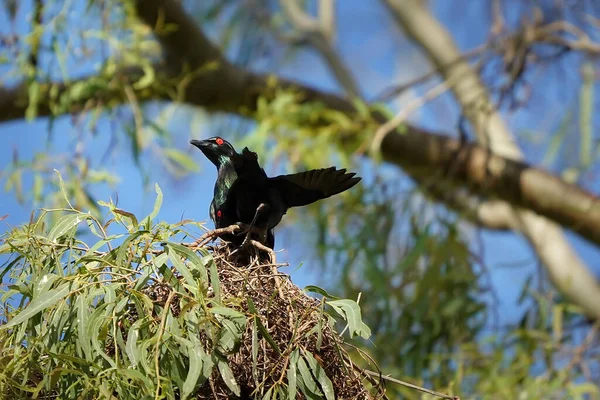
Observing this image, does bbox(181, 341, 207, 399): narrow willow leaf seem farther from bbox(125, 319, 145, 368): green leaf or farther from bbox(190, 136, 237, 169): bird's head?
bbox(190, 136, 237, 169): bird's head

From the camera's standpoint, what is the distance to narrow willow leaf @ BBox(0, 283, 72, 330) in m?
1.90

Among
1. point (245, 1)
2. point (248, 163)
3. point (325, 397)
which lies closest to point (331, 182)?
point (248, 163)

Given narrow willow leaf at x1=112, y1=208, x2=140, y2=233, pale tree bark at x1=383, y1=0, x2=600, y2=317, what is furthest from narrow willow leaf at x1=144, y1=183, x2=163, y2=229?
pale tree bark at x1=383, y1=0, x2=600, y2=317

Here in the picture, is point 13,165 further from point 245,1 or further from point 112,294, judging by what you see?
point 112,294

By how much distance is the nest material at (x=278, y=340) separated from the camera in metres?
2.08

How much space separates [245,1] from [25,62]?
192 cm

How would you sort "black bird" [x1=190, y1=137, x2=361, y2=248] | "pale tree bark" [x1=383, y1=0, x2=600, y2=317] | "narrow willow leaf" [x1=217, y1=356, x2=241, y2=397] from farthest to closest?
"pale tree bark" [x1=383, y1=0, x2=600, y2=317]
"black bird" [x1=190, y1=137, x2=361, y2=248]
"narrow willow leaf" [x1=217, y1=356, x2=241, y2=397]

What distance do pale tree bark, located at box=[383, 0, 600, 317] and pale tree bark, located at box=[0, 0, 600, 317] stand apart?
0.02 m

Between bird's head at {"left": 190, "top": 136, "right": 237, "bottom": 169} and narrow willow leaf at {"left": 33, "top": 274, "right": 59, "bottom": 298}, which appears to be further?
bird's head at {"left": 190, "top": 136, "right": 237, "bottom": 169}

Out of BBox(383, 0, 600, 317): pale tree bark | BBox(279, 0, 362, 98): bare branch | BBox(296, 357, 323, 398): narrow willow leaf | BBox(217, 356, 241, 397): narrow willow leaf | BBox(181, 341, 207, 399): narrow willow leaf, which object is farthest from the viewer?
BBox(279, 0, 362, 98): bare branch

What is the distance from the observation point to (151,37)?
6297 mm

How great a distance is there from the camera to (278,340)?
2.18m

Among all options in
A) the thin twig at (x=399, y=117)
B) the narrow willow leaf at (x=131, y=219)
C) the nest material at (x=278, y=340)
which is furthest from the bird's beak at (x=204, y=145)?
the thin twig at (x=399, y=117)

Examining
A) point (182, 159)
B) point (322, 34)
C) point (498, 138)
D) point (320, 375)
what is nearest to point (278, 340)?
point (320, 375)
